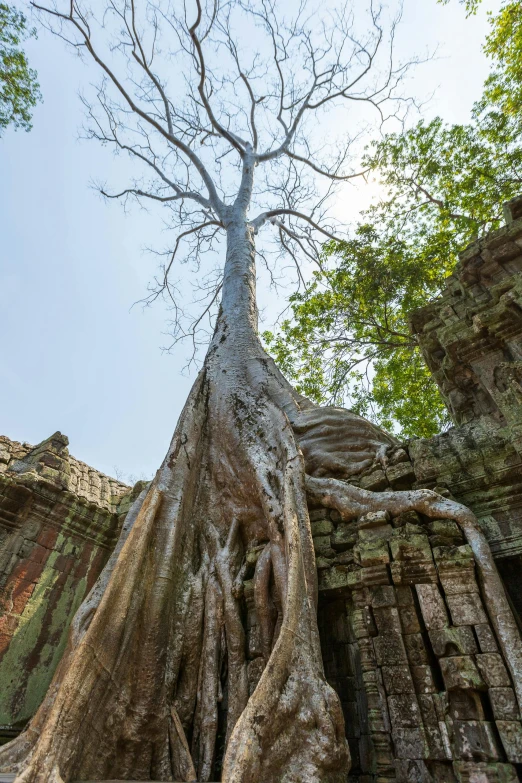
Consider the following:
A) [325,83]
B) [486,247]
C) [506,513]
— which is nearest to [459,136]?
[325,83]

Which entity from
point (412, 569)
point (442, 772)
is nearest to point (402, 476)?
point (412, 569)

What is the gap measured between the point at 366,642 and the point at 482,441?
168 cm

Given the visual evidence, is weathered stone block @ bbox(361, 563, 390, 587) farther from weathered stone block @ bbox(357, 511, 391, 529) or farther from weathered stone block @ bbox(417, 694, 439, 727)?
weathered stone block @ bbox(417, 694, 439, 727)

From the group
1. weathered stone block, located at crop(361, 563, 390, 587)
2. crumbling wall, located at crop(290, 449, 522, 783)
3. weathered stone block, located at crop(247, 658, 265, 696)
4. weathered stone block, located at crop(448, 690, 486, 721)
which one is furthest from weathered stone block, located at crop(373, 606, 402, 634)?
weathered stone block, located at crop(247, 658, 265, 696)

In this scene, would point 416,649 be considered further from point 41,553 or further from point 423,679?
point 41,553

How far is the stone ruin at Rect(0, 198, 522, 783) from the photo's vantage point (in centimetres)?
229

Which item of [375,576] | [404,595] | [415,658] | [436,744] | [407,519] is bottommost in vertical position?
[436,744]

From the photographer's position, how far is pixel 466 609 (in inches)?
98.9

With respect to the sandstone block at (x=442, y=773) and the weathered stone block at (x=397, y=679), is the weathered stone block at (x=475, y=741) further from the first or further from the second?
the weathered stone block at (x=397, y=679)

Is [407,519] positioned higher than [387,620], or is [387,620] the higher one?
[407,519]

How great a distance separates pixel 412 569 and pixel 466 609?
1.13 ft

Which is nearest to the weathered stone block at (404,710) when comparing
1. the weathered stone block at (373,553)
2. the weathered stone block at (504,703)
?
the weathered stone block at (504,703)

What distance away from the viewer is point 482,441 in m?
3.42

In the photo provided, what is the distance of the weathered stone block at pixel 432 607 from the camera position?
8.33 ft
